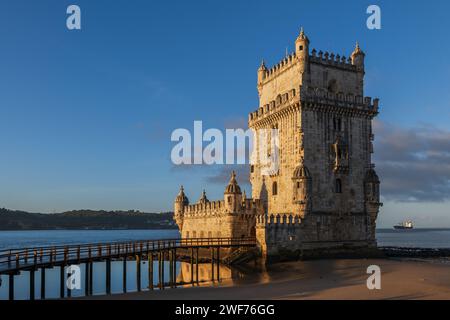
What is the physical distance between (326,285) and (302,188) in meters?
14.9

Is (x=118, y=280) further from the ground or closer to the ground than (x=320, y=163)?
closer to the ground

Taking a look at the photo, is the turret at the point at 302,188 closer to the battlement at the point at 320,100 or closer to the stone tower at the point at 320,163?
the stone tower at the point at 320,163

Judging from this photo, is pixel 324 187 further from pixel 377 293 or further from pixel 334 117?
pixel 377 293

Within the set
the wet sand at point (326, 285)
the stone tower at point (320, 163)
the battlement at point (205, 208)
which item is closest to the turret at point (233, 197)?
the battlement at point (205, 208)

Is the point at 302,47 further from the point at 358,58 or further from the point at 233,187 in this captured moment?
the point at 233,187

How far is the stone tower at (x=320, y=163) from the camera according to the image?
44.7m

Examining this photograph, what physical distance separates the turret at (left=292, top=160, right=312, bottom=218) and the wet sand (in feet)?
17.1

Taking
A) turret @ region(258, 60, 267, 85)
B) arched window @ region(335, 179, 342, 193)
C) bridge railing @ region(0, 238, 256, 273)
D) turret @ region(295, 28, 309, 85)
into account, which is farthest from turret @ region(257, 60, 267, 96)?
bridge railing @ region(0, 238, 256, 273)

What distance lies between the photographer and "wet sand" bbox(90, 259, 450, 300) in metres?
27.0

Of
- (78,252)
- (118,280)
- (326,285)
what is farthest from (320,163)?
(118,280)

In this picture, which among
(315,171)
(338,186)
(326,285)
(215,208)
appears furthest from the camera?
(215,208)

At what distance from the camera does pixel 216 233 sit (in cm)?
5416

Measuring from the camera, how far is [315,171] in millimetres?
45938
